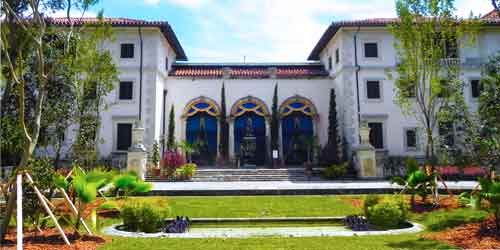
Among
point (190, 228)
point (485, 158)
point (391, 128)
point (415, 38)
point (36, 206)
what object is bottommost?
point (190, 228)

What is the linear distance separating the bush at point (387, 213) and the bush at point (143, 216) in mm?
5112

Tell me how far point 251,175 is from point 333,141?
6.41 meters

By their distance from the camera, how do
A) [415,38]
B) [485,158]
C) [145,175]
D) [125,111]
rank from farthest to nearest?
[125,111]
[145,175]
[415,38]
[485,158]

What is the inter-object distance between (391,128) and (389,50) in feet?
17.3

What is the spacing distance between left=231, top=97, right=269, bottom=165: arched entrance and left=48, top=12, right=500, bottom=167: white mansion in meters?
0.07

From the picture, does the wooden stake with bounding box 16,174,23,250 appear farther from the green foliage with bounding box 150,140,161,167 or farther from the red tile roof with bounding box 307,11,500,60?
the red tile roof with bounding box 307,11,500,60

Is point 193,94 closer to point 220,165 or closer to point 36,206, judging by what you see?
point 220,165

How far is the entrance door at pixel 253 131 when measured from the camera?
27.4 metres

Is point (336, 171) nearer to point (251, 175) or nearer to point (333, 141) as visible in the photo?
point (333, 141)

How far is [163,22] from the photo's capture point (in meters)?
24.7

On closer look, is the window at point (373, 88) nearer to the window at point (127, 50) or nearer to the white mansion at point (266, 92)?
the white mansion at point (266, 92)

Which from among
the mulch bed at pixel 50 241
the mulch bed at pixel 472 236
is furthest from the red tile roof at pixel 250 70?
the mulch bed at pixel 50 241

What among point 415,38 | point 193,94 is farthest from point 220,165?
point 415,38

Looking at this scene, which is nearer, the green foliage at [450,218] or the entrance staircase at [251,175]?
the green foliage at [450,218]
